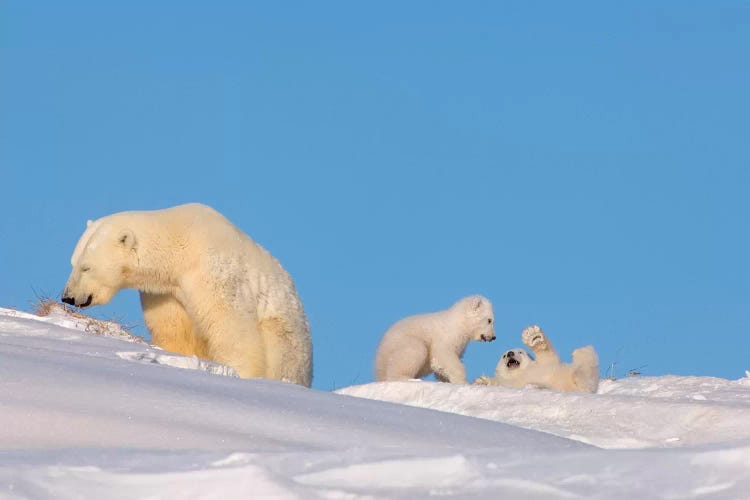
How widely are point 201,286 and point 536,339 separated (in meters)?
3.10

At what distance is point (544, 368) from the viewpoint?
10.0m

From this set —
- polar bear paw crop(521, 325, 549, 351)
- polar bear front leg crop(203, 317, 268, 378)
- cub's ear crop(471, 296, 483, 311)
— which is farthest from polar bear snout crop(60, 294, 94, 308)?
cub's ear crop(471, 296, 483, 311)

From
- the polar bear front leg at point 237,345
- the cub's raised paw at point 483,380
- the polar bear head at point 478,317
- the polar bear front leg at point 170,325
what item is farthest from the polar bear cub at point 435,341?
the polar bear front leg at point 237,345

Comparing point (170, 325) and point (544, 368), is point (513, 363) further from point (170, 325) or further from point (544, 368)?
point (170, 325)

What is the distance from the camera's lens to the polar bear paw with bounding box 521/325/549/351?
10023mm

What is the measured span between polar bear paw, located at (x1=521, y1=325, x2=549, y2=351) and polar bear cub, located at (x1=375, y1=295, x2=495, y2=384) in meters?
1.22

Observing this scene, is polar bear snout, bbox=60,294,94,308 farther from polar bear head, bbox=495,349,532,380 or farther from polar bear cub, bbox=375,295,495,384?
polar bear head, bbox=495,349,532,380

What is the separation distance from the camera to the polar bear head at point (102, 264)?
9016mm

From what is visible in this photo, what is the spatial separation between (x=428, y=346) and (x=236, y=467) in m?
8.20

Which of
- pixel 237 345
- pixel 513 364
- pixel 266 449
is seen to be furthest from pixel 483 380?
pixel 266 449

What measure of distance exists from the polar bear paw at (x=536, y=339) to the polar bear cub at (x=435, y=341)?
1222mm

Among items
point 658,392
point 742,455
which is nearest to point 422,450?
point 742,455

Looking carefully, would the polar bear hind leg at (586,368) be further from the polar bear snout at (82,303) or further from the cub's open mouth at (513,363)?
the polar bear snout at (82,303)

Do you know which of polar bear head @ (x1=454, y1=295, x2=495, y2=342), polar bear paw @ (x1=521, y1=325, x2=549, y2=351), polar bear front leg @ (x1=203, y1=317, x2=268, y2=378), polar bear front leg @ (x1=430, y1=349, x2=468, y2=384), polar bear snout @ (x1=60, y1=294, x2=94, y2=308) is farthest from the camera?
polar bear head @ (x1=454, y1=295, x2=495, y2=342)
